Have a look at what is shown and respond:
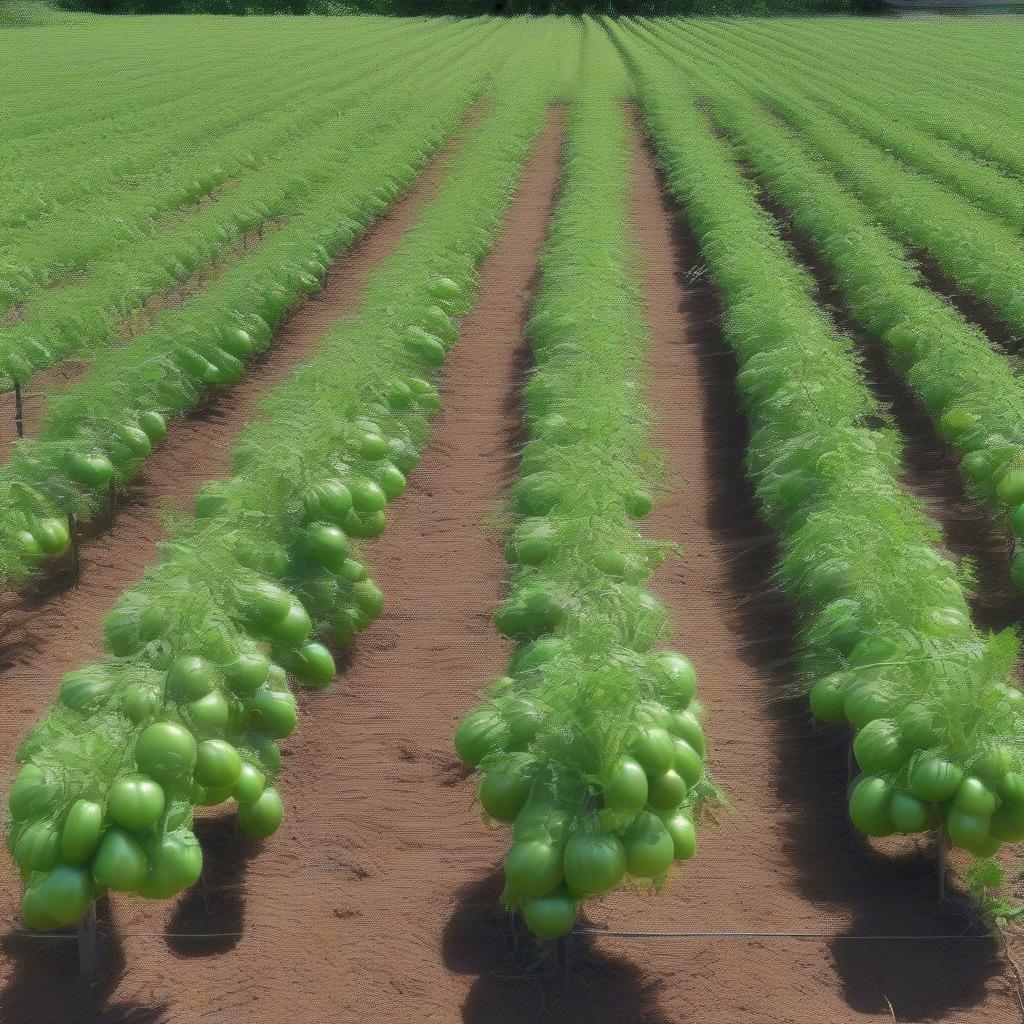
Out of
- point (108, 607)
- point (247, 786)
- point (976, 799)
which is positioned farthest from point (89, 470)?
point (976, 799)

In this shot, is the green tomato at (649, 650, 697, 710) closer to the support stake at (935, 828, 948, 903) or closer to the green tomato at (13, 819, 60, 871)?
the support stake at (935, 828, 948, 903)

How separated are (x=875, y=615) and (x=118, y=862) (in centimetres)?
496

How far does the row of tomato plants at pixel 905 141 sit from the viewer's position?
26.0m

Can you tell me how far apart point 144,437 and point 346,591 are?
3.44m

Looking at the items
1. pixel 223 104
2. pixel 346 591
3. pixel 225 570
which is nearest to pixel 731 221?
pixel 346 591

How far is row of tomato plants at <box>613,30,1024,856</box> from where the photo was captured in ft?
24.5

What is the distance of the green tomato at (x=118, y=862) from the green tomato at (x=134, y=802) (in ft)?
0.24

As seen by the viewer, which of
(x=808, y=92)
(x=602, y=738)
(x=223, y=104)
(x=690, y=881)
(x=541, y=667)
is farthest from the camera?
(x=808, y=92)

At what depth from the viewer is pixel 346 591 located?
34.9 feet

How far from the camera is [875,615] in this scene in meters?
8.79

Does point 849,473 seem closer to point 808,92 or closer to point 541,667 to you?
point 541,667

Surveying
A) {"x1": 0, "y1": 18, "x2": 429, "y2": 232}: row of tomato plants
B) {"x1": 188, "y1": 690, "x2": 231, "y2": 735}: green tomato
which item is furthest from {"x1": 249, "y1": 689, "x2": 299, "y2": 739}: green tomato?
{"x1": 0, "y1": 18, "x2": 429, "y2": 232}: row of tomato plants

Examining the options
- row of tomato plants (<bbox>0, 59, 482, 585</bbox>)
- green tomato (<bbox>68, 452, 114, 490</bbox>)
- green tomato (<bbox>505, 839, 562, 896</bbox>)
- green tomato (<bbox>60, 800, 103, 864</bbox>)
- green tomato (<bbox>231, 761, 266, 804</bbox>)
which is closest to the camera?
green tomato (<bbox>60, 800, 103, 864</bbox>)

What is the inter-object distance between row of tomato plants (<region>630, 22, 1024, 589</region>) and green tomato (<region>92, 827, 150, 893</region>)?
305 inches
